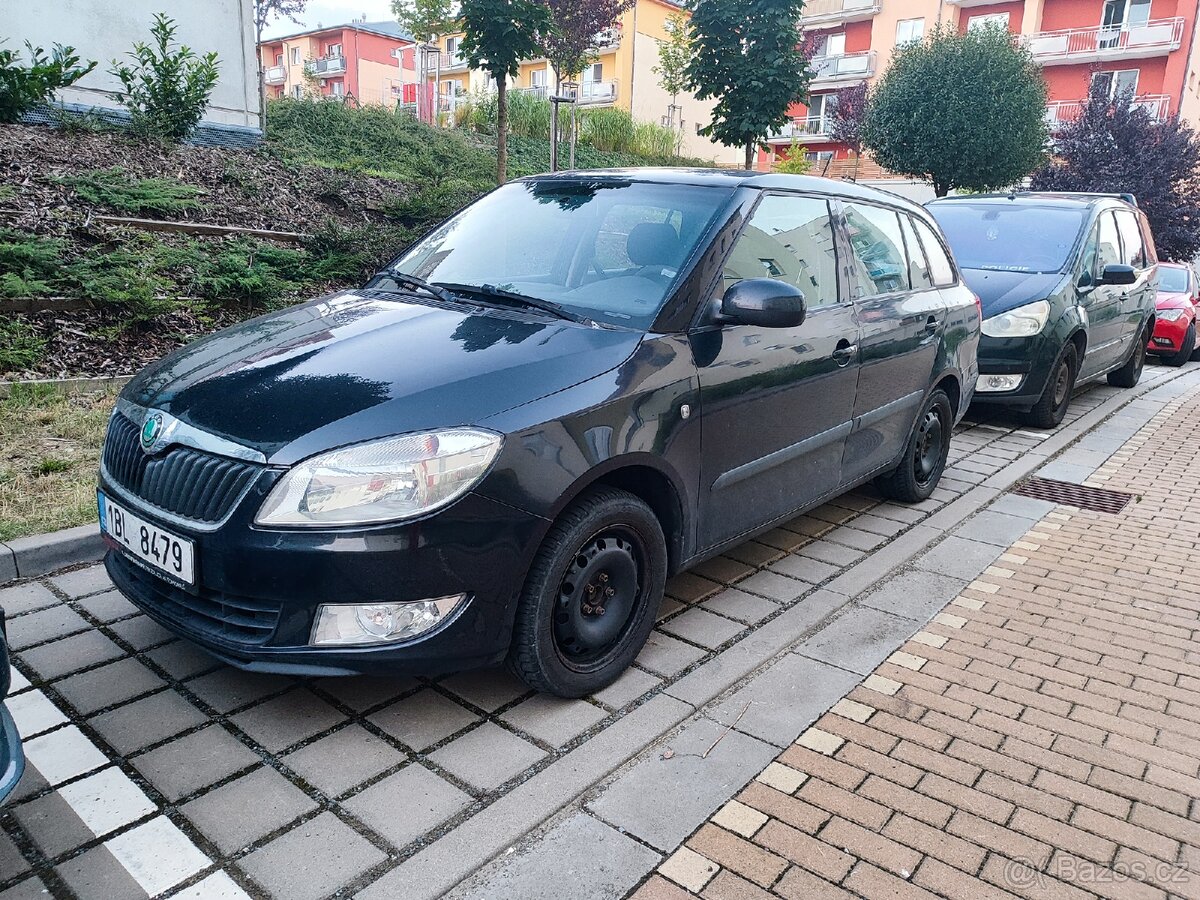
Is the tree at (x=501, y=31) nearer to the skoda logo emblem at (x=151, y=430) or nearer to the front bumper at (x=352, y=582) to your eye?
the skoda logo emblem at (x=151, y=430)

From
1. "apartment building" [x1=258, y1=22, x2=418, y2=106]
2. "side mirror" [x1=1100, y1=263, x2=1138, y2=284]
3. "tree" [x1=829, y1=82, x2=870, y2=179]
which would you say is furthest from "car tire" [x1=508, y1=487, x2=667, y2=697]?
"apartment building" [x1=258, y1=22, x2=418, y2=106]

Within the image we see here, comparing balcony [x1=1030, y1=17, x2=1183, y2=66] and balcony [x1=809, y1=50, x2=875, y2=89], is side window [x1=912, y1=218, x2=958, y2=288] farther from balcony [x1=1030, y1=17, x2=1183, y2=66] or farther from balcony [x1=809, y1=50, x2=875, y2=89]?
balcony [x1=809, y1=50, x2=875, y2=89]

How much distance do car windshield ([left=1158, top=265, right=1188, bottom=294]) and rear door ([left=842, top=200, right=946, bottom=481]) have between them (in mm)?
10639

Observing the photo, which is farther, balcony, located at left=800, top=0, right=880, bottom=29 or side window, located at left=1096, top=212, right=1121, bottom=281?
balcony, located at left=800, top=0, right=880, bottom=29

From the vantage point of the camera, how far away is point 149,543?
9.11ft

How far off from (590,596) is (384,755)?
0.83 metres

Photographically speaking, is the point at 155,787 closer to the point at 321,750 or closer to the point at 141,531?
the point at 321,750

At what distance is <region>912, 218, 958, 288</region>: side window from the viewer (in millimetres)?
5258

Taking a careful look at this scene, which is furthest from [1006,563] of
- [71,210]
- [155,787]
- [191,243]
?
[71,210]

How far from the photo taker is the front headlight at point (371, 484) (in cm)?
251

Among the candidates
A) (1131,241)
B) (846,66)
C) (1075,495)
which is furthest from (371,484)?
(846,66)

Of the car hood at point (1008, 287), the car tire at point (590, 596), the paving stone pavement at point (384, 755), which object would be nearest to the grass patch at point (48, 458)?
the paving stone pavement at point (384, 755)

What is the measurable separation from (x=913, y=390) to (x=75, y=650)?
4133 millimetres

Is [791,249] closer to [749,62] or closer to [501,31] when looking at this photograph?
[501,31]
